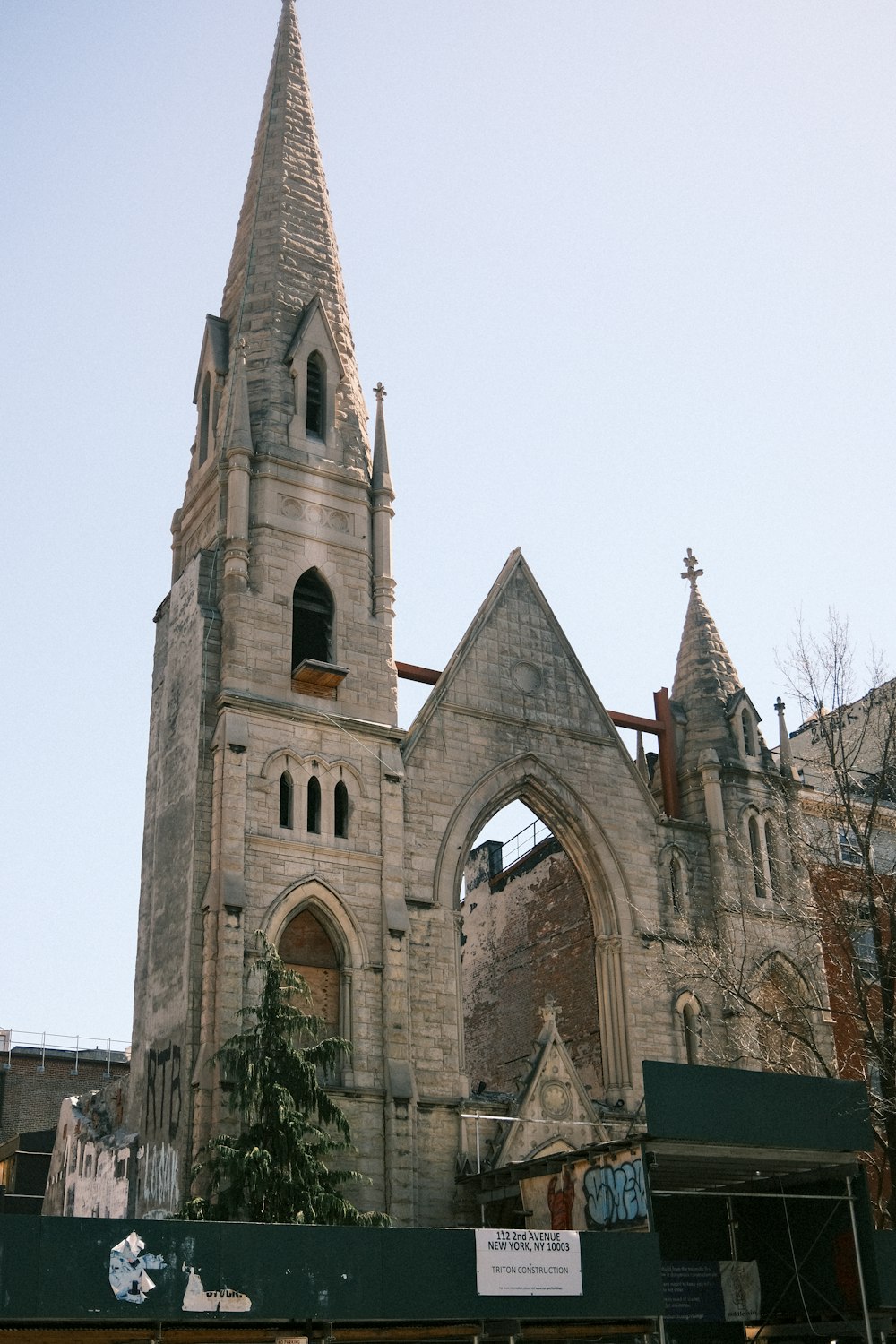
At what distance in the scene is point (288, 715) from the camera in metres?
28.1

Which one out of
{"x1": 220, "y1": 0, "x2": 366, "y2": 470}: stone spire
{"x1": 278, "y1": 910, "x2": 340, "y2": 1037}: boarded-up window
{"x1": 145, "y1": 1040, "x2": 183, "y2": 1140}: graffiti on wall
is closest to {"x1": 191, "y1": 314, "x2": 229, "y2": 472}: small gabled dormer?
{"x1": 220, "y1": 0, "x2": 366, "y2": 470}: stone spire

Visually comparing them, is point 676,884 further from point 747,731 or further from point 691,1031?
point 747,731

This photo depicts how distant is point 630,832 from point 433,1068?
7197 mm

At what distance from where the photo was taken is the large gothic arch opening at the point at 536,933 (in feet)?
97.8

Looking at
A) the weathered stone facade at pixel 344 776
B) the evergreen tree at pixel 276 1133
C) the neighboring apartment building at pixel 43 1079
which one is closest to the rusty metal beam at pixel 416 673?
the weathered stone facade at pixel 344 776

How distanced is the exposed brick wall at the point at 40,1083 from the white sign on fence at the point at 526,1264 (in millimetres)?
29624

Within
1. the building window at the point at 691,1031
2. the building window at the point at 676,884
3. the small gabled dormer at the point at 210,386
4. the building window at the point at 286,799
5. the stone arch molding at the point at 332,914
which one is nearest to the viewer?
the stone arch molding at the point at 332,914

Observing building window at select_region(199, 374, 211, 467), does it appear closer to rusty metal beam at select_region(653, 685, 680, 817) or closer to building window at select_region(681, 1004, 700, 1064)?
rusty metal beam at select_region(653, 685, 680, 817)

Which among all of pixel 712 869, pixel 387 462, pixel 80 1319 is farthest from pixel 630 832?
pixel 80 1319

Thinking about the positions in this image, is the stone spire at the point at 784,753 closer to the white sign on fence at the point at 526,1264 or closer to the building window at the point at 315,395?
Result: the building window at the point at 315,395

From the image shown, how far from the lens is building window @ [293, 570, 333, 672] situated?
30.3 meters

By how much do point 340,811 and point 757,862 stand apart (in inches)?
397

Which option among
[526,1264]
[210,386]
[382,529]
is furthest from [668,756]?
[526,1264]

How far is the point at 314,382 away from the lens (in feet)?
107
